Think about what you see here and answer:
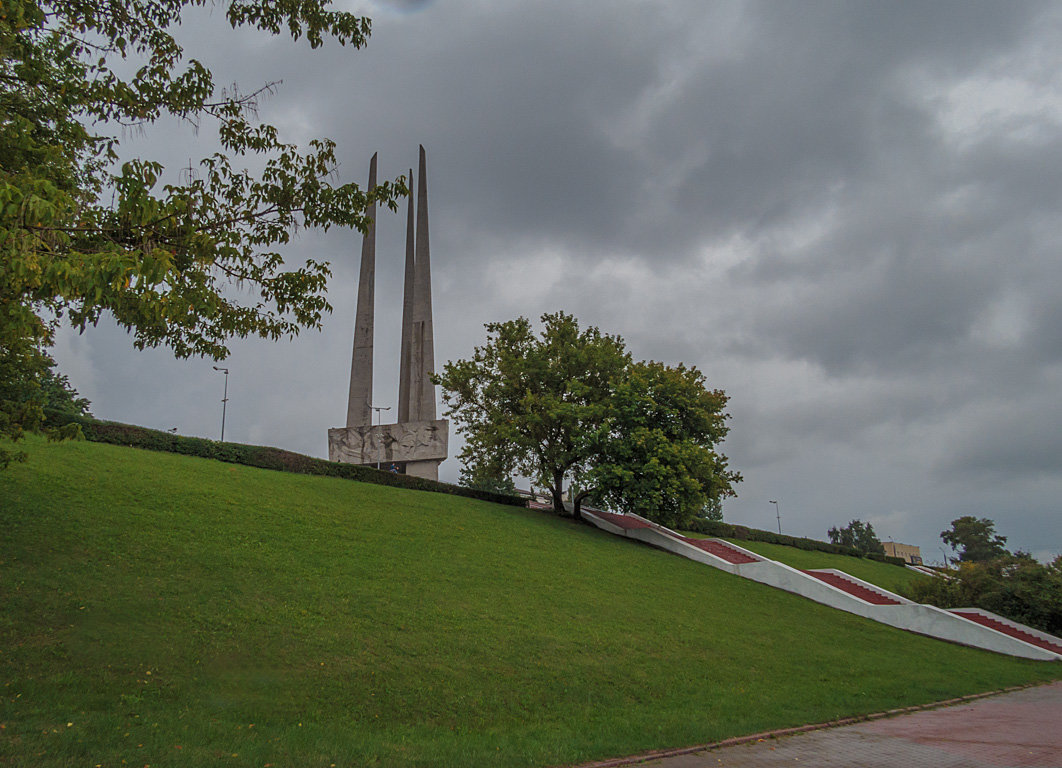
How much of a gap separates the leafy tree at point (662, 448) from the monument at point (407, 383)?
34.7ft

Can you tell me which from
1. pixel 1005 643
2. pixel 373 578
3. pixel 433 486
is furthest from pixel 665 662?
pixel 433 486

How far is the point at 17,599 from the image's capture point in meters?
9.20

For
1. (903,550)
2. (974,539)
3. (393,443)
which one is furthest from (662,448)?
(903,550)

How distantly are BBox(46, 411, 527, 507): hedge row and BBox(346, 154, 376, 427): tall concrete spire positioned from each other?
8.44 metres

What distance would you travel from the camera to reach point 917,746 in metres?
8.55

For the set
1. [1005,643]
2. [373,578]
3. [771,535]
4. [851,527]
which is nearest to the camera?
[373,578]

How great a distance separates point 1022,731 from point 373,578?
1183 cm

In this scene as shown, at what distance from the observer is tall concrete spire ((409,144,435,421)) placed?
127 ft

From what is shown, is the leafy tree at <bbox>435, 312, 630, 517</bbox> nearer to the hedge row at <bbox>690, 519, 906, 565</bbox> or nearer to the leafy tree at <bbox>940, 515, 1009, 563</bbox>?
the hedge row at <bbox>690, 519, 906, 565</bbox>

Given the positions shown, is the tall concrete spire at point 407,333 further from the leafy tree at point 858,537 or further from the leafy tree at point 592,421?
the leafy tree at point 858,537

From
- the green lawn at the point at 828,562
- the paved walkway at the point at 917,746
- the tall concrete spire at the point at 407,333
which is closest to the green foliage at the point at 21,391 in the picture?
the paved walkway at the point at 917,746

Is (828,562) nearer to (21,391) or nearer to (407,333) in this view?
(407,333)

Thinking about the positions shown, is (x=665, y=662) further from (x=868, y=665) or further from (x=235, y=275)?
(x=235, y=275)

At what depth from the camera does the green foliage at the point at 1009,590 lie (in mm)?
21547
